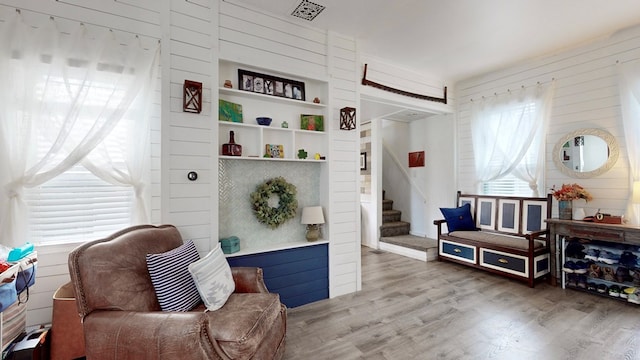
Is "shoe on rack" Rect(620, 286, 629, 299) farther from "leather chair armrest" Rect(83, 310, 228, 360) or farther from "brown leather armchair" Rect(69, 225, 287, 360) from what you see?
"leather chair armrest" Rect(83, 310, 228, 360)

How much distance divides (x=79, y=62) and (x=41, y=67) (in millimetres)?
218

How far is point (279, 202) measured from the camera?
296 centimetres

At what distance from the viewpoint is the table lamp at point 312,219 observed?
296 centimetres

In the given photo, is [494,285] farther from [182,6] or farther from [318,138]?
[182,6]

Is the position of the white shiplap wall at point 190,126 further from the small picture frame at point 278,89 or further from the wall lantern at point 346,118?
the wall lantern at point 346,118

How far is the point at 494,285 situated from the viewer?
11.4ft

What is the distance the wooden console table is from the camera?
9.29ft

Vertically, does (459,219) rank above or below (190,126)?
below

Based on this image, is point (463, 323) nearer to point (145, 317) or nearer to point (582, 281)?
point (582, 281)

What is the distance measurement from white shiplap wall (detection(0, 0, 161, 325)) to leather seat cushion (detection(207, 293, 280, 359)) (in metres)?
1.10

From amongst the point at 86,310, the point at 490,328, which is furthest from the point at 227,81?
the point at 490,328

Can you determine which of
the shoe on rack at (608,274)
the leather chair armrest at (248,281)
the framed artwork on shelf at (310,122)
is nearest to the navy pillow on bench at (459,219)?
the shoe on rack at (608,274)

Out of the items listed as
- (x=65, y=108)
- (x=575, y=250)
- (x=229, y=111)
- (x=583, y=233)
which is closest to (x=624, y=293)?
(x=575, y=250)

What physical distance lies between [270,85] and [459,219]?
3.36 m
